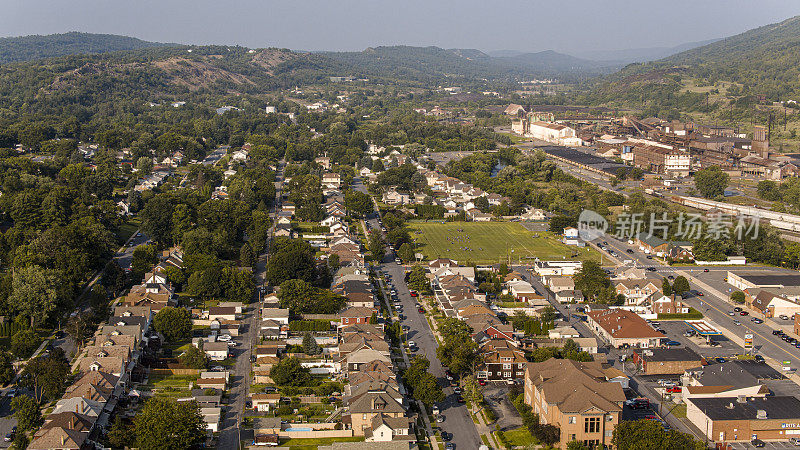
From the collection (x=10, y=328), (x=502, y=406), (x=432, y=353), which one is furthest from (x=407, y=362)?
(x=10, y=328)

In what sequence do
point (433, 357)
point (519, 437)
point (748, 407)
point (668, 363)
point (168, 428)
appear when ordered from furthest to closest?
point (433, 357) < point (668, 363) < point (748, 407) < point (519, 437) < point (168, 428)

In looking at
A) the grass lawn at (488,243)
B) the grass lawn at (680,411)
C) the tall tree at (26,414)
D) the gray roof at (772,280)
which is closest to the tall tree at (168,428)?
the tall tree at (26,414)

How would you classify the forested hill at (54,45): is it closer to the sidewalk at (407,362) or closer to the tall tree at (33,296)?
the tall tree at (33,296)

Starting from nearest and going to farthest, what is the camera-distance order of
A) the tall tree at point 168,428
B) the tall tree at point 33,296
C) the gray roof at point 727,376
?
the tall tree at point 168,428
the gray roof at point 727,376
the tall tree at point 33,296

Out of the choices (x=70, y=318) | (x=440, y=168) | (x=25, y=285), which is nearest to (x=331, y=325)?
(x=70, y=318)

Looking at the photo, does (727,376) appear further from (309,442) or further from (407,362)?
(309,442)

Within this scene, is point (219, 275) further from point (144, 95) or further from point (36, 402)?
point (144, 95)

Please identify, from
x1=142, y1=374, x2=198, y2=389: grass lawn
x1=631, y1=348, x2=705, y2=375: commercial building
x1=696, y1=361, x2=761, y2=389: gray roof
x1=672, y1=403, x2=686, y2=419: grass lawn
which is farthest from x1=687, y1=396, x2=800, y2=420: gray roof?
x1=142, y1=374, x2=198, y2=389: grass lawn
